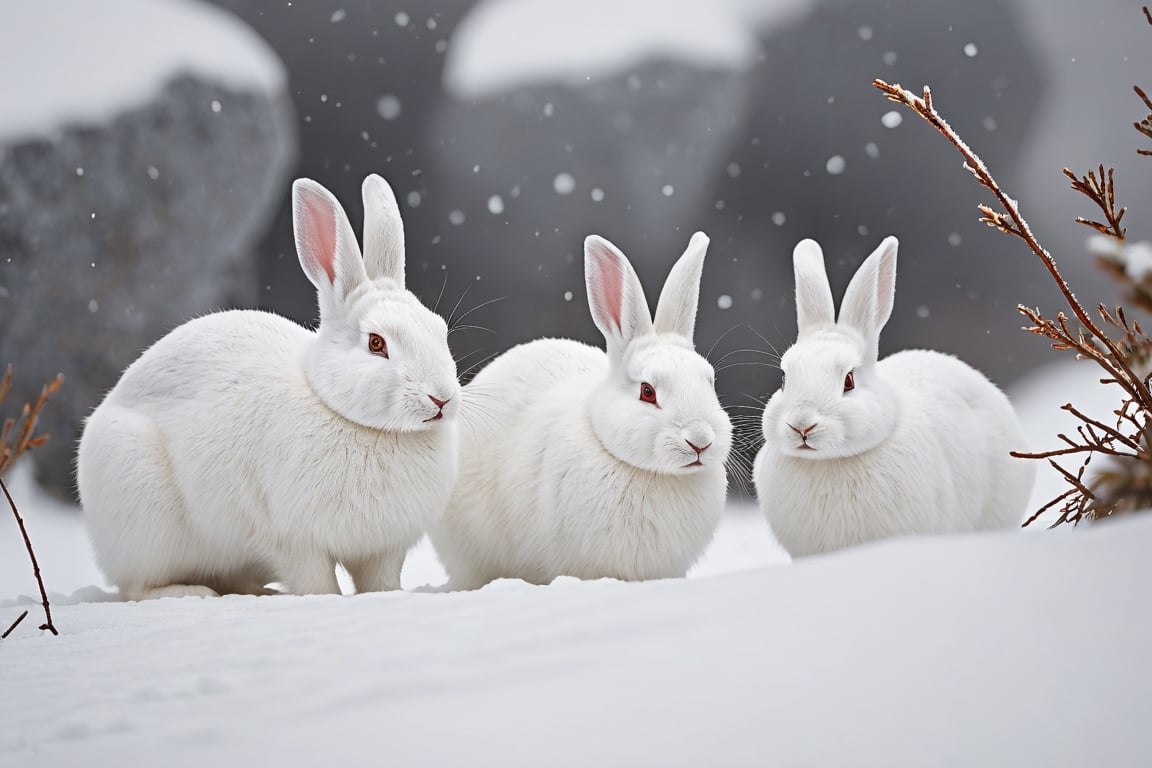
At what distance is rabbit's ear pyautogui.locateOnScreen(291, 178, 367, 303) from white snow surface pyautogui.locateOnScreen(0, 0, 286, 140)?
70.2 inches

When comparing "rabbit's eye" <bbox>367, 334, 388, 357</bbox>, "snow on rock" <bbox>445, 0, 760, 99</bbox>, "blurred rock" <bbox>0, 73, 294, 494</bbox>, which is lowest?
"blurred rock" <bbox>0, 73, 294, 494</bbox>

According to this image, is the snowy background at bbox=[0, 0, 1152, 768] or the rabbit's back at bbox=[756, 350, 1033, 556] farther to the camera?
the snowy background at bbox=[0, 0, 1152, 768]

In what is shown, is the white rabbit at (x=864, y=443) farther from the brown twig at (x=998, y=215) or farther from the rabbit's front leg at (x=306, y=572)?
the rabbit's front leg at (x=306, y=572)

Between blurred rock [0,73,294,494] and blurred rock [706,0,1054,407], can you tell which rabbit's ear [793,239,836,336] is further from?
blurred rock [0,73,294,494]

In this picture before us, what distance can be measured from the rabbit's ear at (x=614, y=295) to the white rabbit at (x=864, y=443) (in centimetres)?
24

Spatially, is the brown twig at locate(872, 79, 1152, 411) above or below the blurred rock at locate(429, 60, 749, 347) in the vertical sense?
above

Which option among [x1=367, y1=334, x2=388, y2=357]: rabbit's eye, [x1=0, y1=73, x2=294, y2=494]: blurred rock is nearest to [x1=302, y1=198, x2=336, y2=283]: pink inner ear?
[x1=367, y1=334, x2=388, y2=357]: rabbit's eye

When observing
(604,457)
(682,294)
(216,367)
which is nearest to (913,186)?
(682,294)

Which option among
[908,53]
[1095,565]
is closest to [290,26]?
[908,53]

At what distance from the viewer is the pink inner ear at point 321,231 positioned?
157 centimetres

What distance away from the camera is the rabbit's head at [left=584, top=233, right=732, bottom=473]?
152 centimetres

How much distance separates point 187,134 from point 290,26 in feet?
1.49

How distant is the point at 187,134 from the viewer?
3.09 m

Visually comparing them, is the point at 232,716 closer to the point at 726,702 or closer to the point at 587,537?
the point at 726,702
